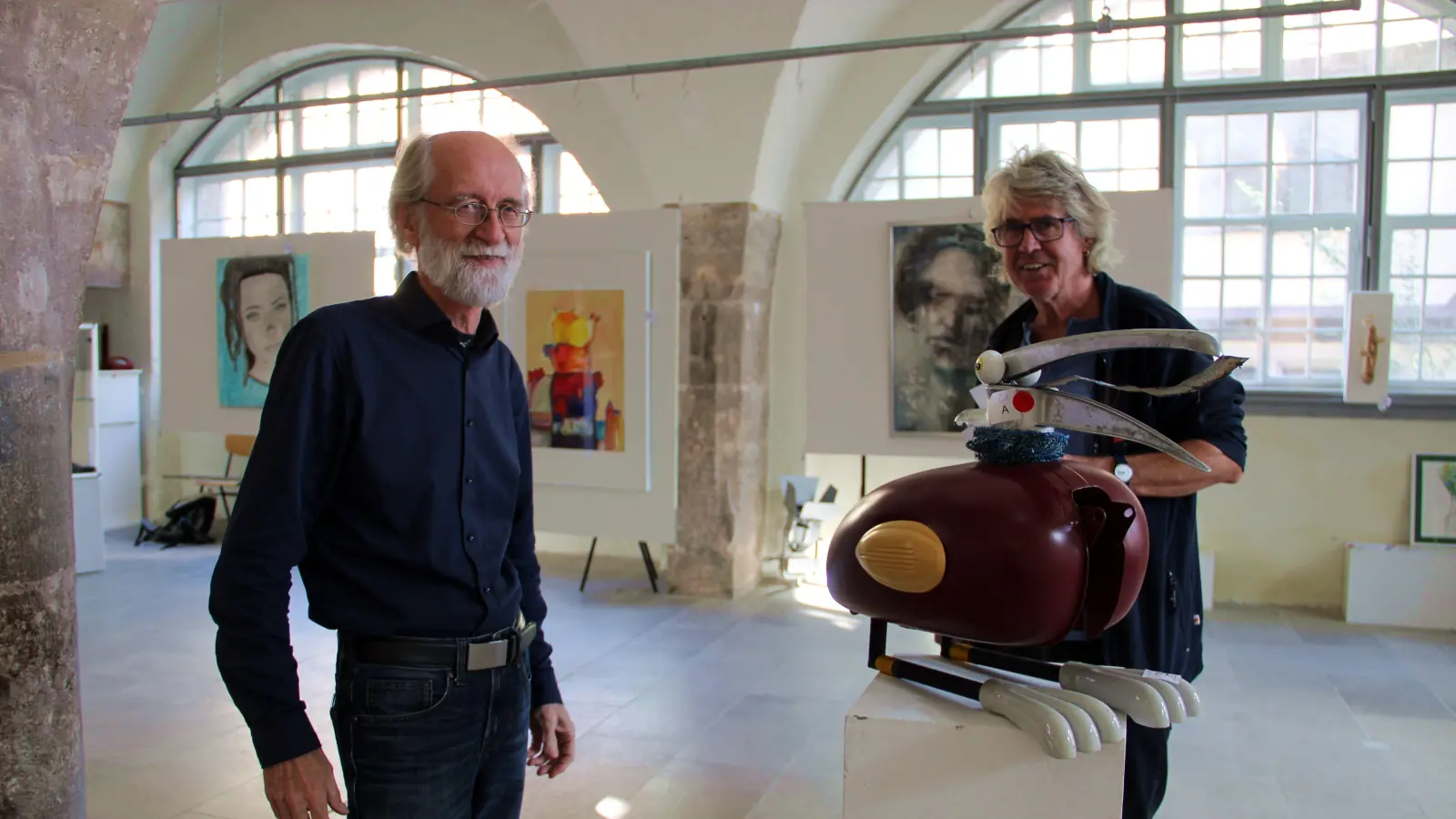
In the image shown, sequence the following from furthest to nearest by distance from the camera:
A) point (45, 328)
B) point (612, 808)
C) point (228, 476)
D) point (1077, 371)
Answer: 1. point (228, 476)
2. point (612, 808)
3. point (45, 328)
4. point (1077, 371)

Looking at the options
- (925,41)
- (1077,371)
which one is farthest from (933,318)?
(1077,371)

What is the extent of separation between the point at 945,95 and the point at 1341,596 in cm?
359

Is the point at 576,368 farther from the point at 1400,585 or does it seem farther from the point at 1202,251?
the point at 1400,585

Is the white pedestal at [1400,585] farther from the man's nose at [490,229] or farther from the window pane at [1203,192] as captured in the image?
the man's nose at [490,229]

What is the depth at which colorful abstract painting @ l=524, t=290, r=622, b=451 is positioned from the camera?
5.36m

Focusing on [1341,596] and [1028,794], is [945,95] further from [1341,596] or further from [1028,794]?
[1028,794]

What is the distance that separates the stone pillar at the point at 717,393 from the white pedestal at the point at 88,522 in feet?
11.7

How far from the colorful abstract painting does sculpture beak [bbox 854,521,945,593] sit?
13.1ft

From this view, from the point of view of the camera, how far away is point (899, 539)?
4.37ft

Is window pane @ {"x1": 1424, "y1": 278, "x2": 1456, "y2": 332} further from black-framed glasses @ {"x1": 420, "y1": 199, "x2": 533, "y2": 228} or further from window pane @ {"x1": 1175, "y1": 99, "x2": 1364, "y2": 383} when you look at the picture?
black-framed glasses @ {"x1": 420, "y1": 199, "x2": 533, "y2": 228}

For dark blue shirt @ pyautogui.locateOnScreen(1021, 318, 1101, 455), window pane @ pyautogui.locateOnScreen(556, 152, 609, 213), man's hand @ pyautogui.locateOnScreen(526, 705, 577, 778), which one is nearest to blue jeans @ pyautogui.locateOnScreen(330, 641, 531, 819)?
man's hand @ pyautogui.locateOnScreen(526, 705, 577, 778)

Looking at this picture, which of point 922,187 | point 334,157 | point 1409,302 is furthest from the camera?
point 334,157

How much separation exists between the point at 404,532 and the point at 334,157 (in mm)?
7480

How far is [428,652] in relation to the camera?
5.36 ft
